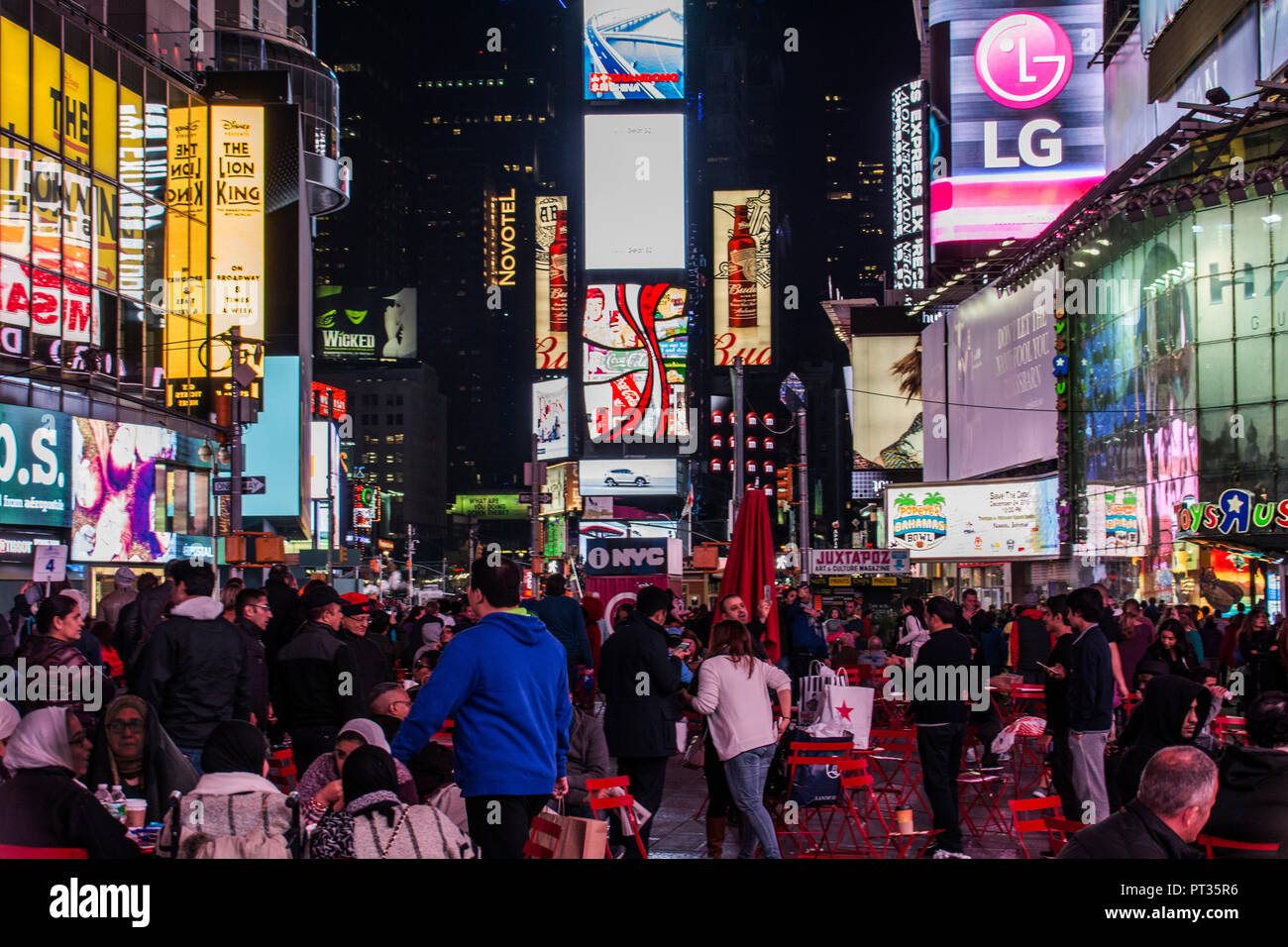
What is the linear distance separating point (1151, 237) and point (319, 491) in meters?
49.6

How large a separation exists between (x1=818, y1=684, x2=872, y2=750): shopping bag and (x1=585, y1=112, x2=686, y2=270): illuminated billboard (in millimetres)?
76363

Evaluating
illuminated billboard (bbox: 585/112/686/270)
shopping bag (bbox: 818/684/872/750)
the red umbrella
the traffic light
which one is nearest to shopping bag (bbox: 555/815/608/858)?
shopping bag (bbox: 818/684/872/750)

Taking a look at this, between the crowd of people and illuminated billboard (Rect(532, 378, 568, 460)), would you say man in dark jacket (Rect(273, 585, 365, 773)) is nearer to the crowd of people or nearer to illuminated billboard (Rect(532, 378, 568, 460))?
the crowd of people

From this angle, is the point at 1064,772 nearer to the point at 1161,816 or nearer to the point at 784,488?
the point at 1161,816

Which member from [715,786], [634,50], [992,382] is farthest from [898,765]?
[634,50]

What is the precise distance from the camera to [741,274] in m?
90.6

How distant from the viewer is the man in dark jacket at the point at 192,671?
350 inches

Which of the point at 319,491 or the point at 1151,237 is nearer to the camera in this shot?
the point at 1151,237

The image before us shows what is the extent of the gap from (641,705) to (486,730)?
3.49 metres

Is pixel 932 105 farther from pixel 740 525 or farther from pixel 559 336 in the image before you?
pixel 740 525

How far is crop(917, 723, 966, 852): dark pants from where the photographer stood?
9.77m

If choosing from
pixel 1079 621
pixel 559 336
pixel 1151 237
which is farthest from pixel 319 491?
pixel 1079 621

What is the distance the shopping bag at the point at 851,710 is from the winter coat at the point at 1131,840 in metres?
6.83

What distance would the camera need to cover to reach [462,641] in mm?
6188
